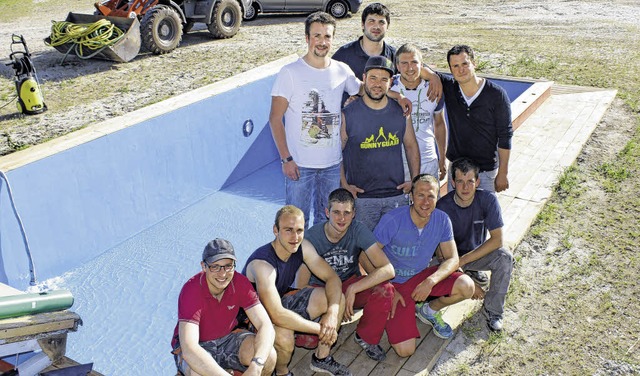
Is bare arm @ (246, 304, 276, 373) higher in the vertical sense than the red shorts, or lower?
higher

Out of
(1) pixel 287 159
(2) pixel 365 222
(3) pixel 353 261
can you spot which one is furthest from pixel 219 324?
(2) pixel 365 222

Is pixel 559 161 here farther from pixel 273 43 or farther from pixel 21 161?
pixel 273 43

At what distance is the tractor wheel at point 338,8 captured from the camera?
16.8 metres

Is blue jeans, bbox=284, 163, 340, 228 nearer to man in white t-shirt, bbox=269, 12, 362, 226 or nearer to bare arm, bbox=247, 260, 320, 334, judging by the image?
man in white t-shirt, bbox=269, 12, 362, 226

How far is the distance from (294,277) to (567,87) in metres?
7.66

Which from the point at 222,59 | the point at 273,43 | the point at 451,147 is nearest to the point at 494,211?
the point at 451,147

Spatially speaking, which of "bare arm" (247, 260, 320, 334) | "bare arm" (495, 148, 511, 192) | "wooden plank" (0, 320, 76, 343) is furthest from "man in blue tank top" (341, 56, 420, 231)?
"wooden plank" (0, 320, 76, 343)

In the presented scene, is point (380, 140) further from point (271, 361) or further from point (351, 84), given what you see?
point (271, 361)

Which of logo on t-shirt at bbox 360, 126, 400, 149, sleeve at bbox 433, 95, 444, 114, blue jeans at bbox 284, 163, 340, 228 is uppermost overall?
sleeve at bbox 433, 95, 444, 114

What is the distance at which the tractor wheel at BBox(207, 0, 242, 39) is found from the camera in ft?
44.5

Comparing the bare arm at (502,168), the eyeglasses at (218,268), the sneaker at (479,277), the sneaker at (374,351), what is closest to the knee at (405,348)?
the sneaker at (374,351)

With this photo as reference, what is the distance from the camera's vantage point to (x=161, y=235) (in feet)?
25.3

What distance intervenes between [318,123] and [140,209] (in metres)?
3.74

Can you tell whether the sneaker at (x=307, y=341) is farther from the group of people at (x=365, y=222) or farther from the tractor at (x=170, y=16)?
the tractor at (x=170, y=16)
